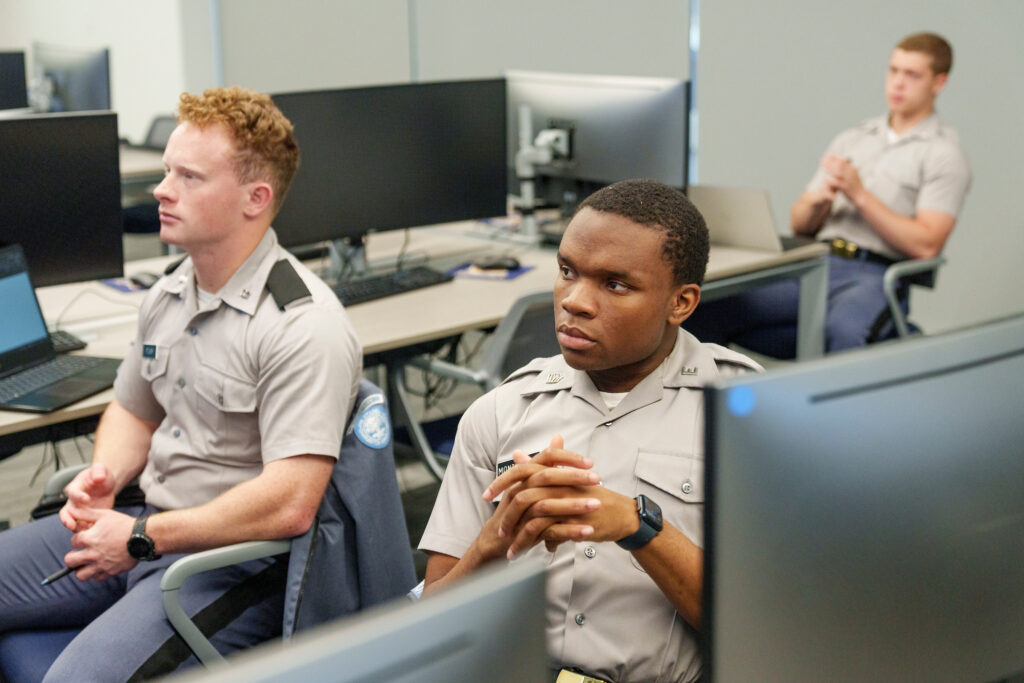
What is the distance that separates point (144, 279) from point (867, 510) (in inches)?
102

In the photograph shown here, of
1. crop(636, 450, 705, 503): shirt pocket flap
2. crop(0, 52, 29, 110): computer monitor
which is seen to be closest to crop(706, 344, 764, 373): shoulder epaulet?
crop(636, 450, 705, 503): shirt pocket flap

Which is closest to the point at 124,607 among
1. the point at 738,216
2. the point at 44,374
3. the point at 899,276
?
the point at 44,374

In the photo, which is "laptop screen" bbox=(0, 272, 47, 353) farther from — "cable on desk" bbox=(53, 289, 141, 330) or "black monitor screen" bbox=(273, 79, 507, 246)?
"black monitor screen" bbox=(273, 79, 507, 246)

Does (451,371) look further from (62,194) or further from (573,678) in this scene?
(573,678)

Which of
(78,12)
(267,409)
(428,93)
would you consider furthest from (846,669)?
(78,12)

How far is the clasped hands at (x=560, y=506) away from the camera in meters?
1.03

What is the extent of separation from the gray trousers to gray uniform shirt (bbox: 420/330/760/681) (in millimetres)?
568

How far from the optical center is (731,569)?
716mm

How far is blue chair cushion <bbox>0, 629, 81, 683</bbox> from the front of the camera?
5.52 feet

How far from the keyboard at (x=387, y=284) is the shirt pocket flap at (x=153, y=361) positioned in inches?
35.8

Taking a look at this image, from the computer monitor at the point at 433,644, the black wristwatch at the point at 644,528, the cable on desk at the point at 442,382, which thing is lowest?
the cable on desk at the point at 442,382

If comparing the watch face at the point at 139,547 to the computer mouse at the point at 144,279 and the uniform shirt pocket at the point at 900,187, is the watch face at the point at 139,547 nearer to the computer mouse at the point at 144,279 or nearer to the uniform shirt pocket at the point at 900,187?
the computer mouse at the point at 144,279

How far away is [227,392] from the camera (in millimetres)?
1817

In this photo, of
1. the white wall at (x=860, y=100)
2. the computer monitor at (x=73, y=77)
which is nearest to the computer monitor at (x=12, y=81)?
the computer monitor at (x=73, y=77)
